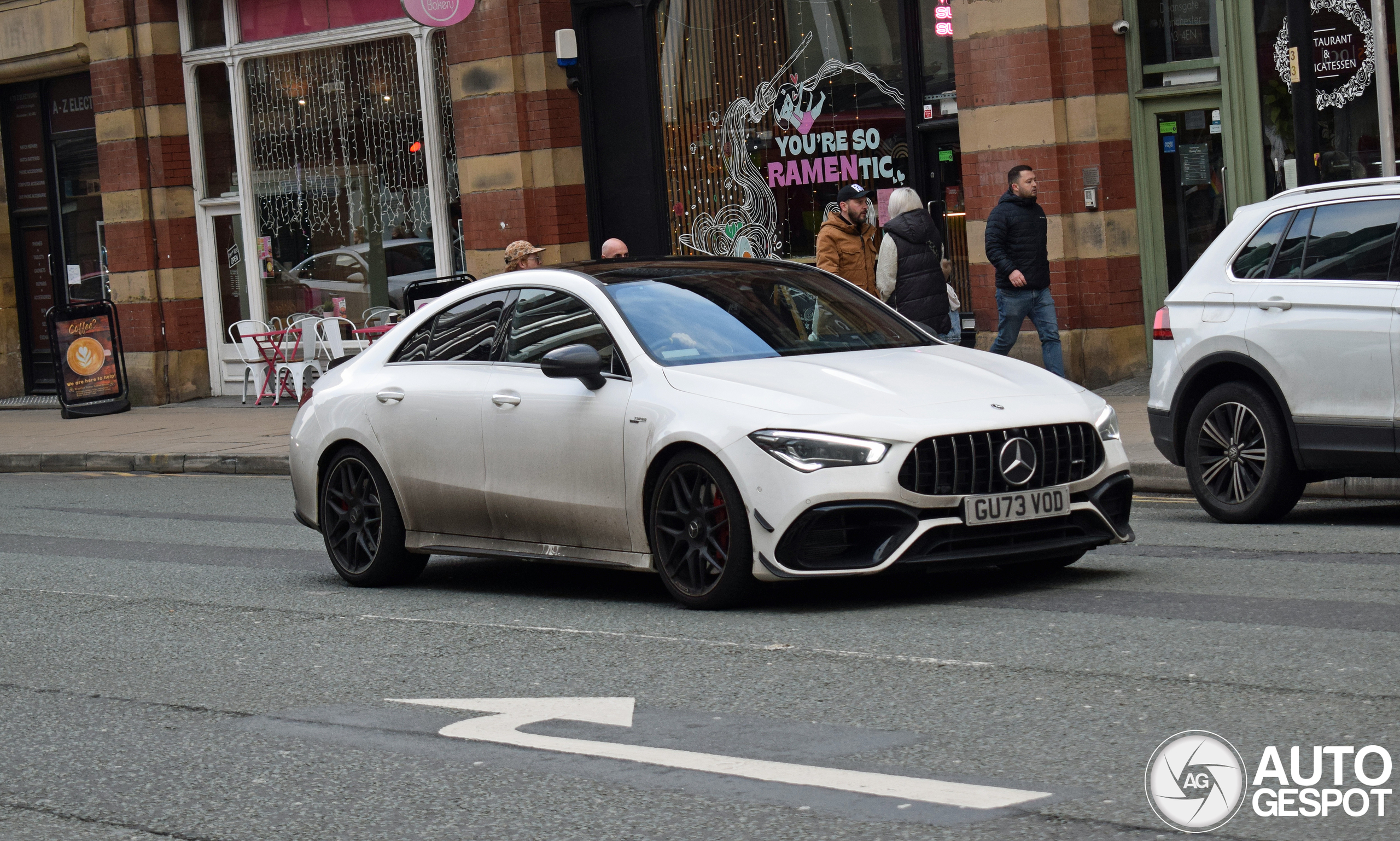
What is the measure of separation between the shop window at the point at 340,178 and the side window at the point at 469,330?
42.9ft

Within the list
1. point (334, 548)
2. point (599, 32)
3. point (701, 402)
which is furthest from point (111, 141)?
point (701, 402)

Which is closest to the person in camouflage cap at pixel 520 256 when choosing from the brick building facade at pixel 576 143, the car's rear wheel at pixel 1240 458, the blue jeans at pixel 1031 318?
the blue jeans at pixel 1031 318

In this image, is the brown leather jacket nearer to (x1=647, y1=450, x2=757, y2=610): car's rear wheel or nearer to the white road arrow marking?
(x1=647, y1=450, x2=757, y2=610): car's rear wheel

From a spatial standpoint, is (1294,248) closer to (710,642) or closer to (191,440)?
(710,642)

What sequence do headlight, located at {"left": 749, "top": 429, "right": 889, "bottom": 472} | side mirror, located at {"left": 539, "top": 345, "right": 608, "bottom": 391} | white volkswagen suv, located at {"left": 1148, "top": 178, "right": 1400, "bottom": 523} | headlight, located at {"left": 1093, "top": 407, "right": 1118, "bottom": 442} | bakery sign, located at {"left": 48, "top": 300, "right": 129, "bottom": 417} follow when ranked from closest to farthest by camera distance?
headlight, located at {"left": 749, "top": 429, "right": 889, "bottom": 472}, headlight, located at {"left": 1093, "top": 407, "right": 1118, "bottom": 442}, side mirror, located at {"left": 539, "top": 345, "right": 608, "bottom": 391}, white volkswagen suv, located at {"left": 1148, "top": 178, "right": 1400, "bottom": 523}, bakery sign, located at {"left": 48, "top": 300, "right": 129, "bottom": 417}

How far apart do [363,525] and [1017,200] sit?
7.37m

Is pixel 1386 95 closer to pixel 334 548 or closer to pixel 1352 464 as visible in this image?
pixel 1352 464

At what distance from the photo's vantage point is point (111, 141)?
2484cm

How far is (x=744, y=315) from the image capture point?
848 centimetres

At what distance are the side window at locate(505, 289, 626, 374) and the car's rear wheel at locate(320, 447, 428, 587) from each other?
1031 mm

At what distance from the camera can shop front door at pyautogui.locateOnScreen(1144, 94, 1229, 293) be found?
1662 cm

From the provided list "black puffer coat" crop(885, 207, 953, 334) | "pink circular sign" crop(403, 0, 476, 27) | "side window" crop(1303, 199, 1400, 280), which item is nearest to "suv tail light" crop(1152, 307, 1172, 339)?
"side window" crop(1303, 199, 1400, 280)

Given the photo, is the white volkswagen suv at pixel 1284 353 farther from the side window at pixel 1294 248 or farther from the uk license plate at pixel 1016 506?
the uk license plate at pixel 1016 506

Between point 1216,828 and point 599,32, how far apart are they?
1722cm
